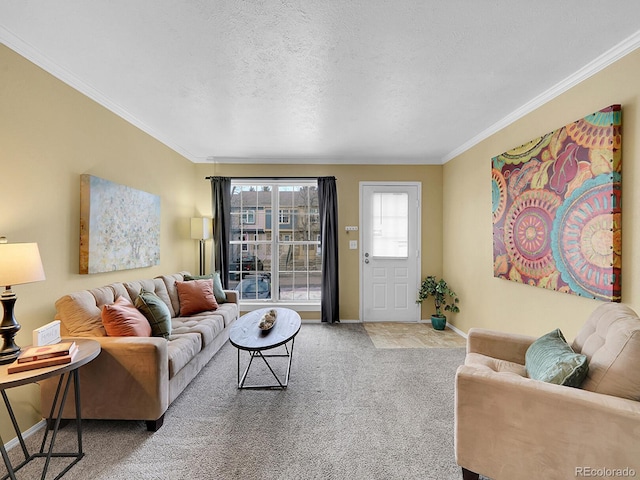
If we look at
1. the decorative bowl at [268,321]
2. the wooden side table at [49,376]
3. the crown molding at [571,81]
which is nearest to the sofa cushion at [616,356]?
the crown molding at [571,81]

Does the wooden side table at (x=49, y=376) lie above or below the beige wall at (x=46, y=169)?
below

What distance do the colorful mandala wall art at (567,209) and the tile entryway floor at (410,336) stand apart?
1254 millimetres

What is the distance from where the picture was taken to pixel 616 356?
1387 mm

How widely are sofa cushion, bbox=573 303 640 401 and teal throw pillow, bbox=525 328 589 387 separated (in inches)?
2.1

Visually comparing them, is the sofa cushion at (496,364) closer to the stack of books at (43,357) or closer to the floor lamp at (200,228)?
the stack of books at (43,357)

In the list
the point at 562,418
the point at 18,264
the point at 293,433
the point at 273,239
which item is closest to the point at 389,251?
the point at 273,239

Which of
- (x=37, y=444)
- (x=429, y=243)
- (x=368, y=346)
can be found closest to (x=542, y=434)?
(x=368, y=346)

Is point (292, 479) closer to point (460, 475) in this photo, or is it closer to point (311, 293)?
point (460, 475)

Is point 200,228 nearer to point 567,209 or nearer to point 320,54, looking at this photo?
point 320,54

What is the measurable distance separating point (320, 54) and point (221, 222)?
3.15 meters

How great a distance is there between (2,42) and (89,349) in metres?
1.95

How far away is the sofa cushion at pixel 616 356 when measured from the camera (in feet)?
4.36

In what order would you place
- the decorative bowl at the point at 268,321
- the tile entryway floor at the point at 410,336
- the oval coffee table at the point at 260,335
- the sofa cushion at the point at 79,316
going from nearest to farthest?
the sofa cushion at the point at 79,316, the oval coffee table at the point at 260,335, the decorative bowl at the point at 268,321, the tile entryway floor at the point at 410,336

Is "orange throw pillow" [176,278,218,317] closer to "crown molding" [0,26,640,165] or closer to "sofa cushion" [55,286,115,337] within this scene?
"sofa cushion" [55,286,115,337]
